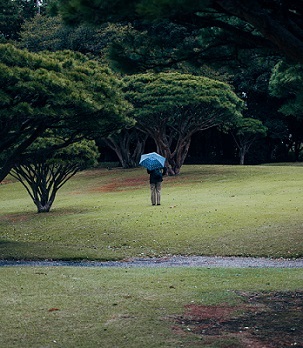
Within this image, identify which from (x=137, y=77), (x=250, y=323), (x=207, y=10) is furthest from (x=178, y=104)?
(x=250, y=323)

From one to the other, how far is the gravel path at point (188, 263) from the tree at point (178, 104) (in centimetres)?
2000

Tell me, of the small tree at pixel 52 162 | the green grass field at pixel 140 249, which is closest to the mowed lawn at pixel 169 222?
the green grass field at pixel 140 249

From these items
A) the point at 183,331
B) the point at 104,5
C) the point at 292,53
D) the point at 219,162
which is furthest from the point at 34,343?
the point at 219,162

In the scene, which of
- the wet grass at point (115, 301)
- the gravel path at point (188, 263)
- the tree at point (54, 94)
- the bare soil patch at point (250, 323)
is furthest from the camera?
the tree at point (54, 94)

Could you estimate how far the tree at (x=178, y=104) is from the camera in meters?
36.9

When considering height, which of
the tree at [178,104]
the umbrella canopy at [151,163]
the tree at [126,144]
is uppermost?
the tree at [178,104]

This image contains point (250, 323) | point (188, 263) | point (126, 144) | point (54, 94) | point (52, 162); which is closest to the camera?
point (250, 323)

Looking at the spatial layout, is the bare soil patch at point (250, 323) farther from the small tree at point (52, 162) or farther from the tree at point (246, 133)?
the tree at point (246, 133)

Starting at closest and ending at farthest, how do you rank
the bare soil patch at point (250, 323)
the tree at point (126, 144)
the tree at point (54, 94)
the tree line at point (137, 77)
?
the bare soil patch at point (250, 323)
the tree line at point (137, 77)
the tree at point (54, 94)
the tree at point (126, 144)

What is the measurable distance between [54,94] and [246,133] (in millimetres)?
35619

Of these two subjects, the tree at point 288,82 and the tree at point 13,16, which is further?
the tree at point 13,16

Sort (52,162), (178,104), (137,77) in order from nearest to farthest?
(52,162), (178,104), (137,77)

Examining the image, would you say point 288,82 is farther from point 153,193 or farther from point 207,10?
point 207,10

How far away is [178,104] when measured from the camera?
1453 inches
